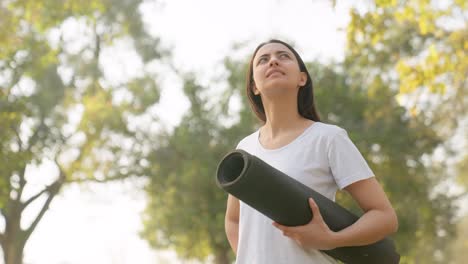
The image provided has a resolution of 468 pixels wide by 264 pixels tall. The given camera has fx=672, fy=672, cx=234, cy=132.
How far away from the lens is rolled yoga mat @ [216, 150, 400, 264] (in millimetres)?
2219

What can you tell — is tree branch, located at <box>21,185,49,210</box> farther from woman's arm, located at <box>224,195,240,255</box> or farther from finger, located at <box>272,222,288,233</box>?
finger, located at <box>272,222,288,233</box>

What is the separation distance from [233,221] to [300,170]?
2.11 feet

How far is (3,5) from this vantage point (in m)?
12.5

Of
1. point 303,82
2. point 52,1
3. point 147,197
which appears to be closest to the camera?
point 303,82

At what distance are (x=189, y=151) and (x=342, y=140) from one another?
22.0m

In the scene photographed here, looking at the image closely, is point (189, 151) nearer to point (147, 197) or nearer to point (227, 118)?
point (227, 118)

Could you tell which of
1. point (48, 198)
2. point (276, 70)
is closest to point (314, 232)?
point (276, 70)

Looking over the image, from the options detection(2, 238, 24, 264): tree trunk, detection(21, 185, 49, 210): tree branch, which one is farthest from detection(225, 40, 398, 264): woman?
detection(21, 185, 49, 210): tree branch

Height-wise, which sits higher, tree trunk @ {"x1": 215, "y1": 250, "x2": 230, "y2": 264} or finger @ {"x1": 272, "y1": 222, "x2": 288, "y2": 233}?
tree trunk @ {"x1": 215, "y1": 250, "x2": 230, "y2": 264}

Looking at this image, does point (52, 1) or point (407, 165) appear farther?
point (407, 165)

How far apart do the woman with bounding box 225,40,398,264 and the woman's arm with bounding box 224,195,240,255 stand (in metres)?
0.21

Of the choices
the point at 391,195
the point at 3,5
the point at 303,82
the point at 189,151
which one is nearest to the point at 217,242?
the point at 189,151

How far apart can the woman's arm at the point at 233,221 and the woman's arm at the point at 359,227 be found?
639 mm

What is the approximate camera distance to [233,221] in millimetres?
3096
